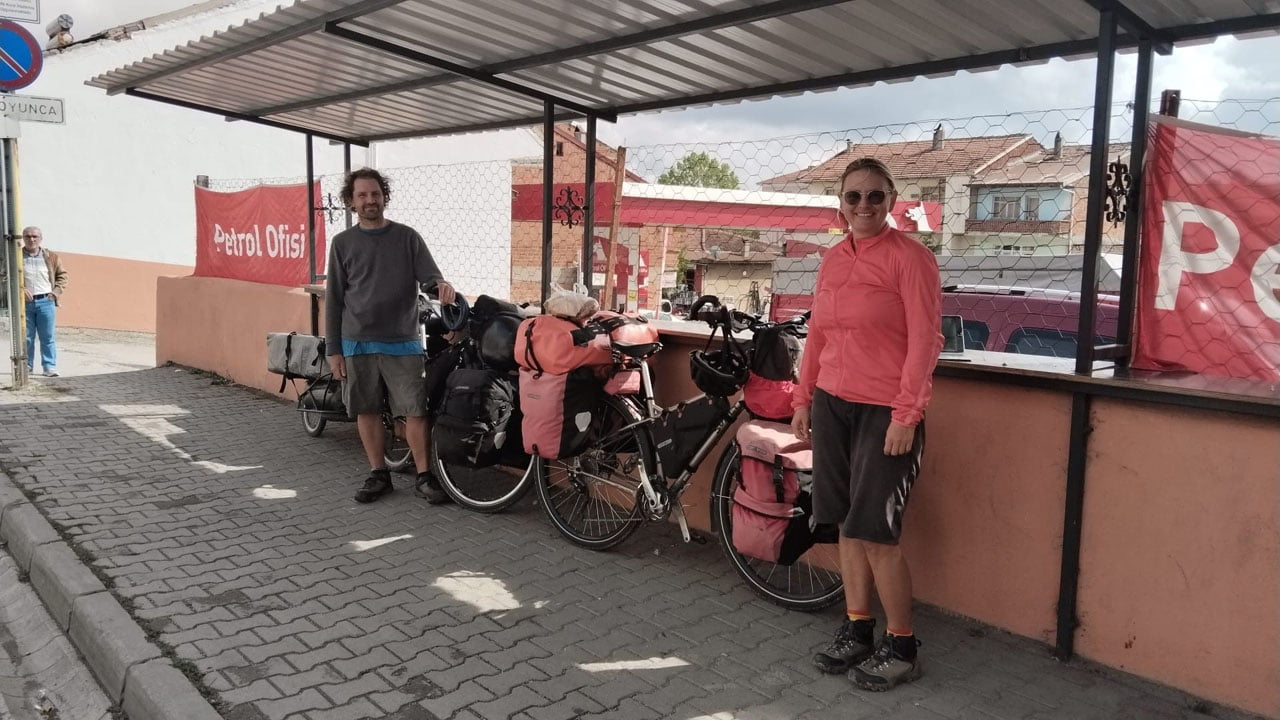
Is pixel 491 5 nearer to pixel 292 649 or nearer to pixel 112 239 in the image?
pixel 292 649

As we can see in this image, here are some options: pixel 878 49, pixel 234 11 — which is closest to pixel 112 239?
pixel 234 11

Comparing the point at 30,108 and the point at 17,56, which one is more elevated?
the point at 17,56

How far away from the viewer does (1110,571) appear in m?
3.36

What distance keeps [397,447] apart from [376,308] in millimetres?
1527

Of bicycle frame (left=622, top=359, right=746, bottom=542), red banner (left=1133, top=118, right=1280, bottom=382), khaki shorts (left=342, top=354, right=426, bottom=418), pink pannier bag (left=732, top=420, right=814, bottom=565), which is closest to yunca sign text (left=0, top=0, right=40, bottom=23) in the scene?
khaki shorts (left=342, top=354, right=426, bottom=418)

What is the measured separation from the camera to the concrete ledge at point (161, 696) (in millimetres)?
2980

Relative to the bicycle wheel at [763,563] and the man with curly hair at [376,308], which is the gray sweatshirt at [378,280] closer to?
the man with curly hair at [376,308]

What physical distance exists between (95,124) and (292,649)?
1549 centimetres

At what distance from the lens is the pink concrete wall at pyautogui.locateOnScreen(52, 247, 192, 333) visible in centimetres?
1534

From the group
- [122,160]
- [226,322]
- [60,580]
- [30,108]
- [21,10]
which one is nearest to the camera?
[60,580]

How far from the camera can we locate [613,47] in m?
4.85

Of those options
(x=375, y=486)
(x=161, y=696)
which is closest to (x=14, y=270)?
(x=375, y=486)

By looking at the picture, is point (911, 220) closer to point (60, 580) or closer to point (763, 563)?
point (763, 563)

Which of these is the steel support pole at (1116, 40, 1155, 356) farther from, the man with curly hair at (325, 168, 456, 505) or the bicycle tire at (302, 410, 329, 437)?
the bicycle tire at (302, 410, 329, 437)
